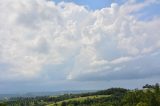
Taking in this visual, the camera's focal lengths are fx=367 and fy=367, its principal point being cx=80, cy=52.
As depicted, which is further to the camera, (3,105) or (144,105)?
(144,105)

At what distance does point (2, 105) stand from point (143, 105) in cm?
8115

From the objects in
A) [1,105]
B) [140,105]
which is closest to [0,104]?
[1,105]

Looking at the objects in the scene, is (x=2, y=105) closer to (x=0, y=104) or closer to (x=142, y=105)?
(x=0, y=104)

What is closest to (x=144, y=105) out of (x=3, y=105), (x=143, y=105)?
(x=143, y=105)

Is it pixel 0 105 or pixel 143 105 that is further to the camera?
pixel 143 105

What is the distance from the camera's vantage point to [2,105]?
13262cm

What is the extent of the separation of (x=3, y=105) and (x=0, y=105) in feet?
7.34

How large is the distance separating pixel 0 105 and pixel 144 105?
82332 millimetres

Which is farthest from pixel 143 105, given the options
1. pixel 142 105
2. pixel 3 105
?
pixel 3 105

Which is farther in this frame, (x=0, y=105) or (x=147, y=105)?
(x=147, y=105)

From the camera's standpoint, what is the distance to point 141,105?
611ft

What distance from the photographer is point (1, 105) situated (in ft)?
434

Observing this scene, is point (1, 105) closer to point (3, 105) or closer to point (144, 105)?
point (3, 105)

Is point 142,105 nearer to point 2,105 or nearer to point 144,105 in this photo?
point 144,105
